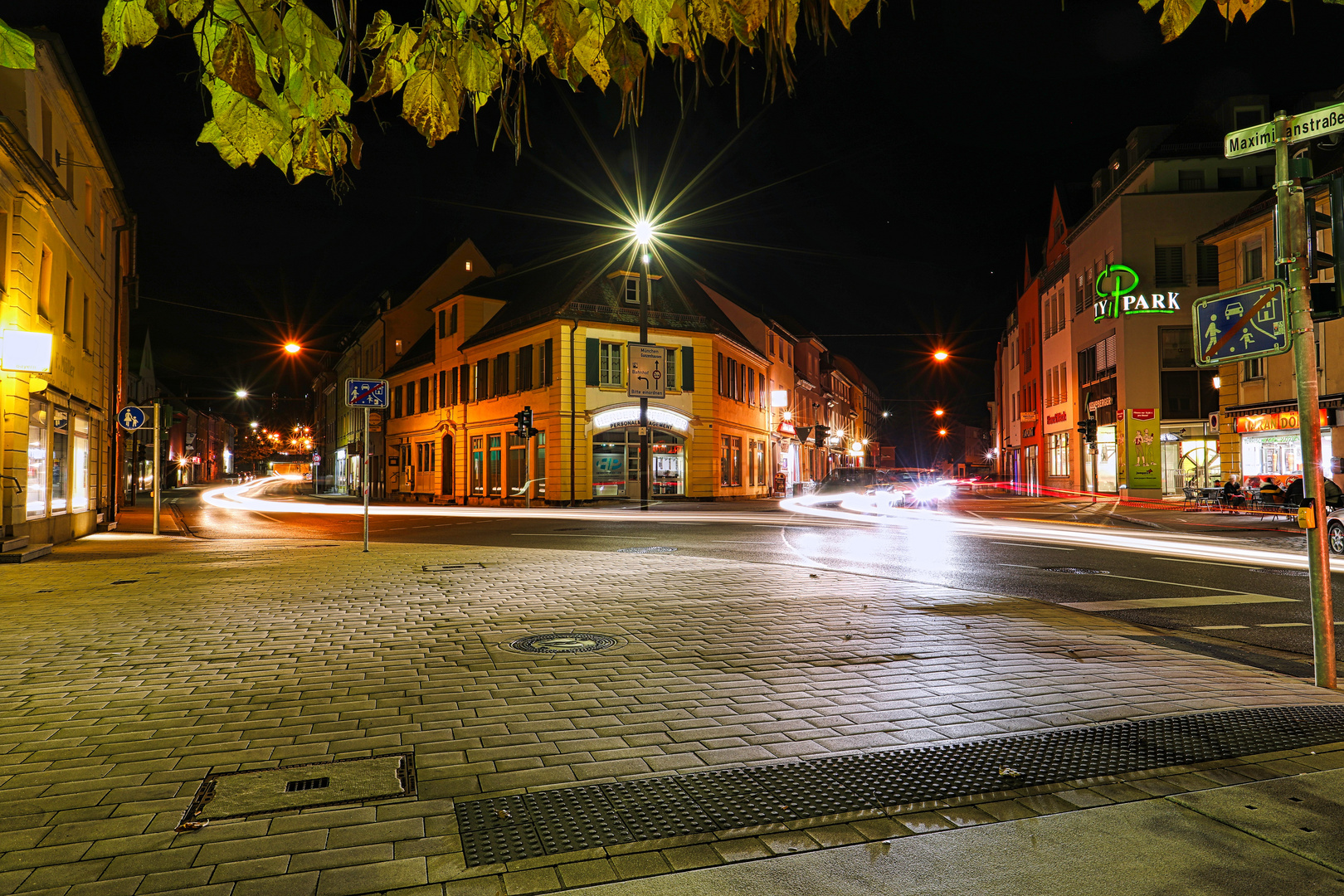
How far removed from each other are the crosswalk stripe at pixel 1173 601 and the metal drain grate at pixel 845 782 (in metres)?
4.78

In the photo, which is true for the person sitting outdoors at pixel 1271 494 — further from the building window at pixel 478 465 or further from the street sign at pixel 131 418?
the building window at pixel 478 465

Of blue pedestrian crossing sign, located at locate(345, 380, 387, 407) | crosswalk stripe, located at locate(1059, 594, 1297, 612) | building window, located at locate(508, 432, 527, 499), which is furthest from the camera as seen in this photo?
building window, located at locate(508, 432, 527, 499)

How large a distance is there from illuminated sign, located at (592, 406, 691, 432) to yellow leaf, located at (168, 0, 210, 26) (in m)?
33.4

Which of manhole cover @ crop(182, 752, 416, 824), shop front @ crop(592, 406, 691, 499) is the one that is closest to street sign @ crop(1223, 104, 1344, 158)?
manhole cover @ crop(182, 752, 416, 824)

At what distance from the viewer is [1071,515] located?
2794 centimetres

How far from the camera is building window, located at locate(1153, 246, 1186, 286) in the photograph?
3741cm

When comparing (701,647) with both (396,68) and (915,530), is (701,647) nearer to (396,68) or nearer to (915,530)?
(396,68)

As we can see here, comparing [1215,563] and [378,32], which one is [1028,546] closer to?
[1215,563]

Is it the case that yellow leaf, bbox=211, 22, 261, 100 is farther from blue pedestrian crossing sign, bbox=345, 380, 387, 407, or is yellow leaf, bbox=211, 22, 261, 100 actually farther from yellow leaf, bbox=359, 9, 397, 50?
blue pedestrian crossing sign, bbox=345, 380, 387, 407

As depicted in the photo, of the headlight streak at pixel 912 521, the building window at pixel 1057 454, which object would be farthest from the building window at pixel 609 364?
the building window at pixel 1057 454

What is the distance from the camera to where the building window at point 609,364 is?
36.8 m

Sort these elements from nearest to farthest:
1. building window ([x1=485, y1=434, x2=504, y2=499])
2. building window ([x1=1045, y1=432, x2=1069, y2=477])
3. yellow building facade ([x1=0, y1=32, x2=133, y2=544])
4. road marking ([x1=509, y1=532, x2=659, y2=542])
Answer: yellow building facade ([x1=0, y1=32, x2=133, y2=544]) → road marking ([x1=509, y1=532, x2=659, y2=542]) → building window ([x1=485, y1=434, x2=504, y2=499]) → building window ([x1=1045, y1=432, x2=1069, y2=477])

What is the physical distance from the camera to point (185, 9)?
2832 mm

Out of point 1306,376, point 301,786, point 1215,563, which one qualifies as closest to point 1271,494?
point 1215,563
